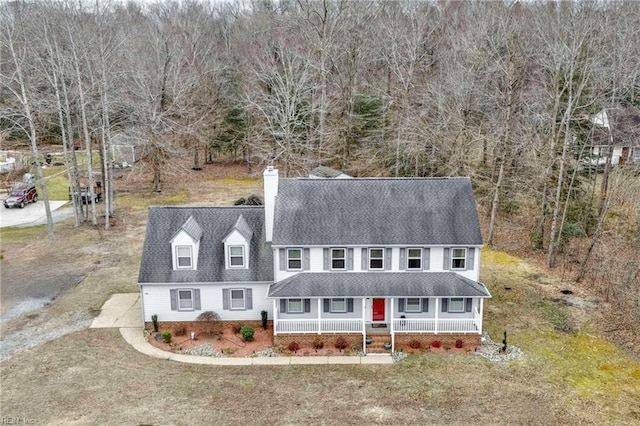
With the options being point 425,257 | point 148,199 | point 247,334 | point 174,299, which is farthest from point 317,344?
point 148,199

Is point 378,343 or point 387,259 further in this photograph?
point 387,259

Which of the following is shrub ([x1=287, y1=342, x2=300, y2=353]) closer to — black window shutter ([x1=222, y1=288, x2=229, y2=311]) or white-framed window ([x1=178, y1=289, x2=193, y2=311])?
black window shutter ([x1=222, y1=288, x2=229, y2=311])

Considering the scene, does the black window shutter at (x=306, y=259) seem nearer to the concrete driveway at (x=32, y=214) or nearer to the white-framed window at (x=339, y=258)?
the white-framed window at (x=339, y=258)

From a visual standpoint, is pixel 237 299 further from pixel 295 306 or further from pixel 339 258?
pixel 339 258

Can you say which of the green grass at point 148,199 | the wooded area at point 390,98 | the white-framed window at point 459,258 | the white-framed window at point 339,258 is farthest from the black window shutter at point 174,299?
the green grass at point 148,199

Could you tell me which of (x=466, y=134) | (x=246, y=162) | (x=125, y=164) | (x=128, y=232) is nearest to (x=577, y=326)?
(x=466, y=134)

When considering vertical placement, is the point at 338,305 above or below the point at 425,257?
below
